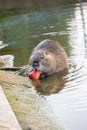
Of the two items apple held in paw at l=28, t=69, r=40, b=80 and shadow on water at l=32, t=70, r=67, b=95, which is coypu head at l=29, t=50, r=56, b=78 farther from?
shadow on water at l=32, t=70, r=67, b=95

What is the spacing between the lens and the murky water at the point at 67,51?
9477 mm

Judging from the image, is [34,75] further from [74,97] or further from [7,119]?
[7,119]

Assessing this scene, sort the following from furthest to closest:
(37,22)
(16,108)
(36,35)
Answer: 1. (37,22)
2. (36,35)
3. (16,108)

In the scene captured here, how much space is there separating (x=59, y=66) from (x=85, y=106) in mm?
4647

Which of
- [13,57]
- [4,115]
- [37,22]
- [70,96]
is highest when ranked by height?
[4,115]

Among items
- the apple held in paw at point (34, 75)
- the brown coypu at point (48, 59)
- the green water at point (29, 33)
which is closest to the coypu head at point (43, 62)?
the brown coypu at point (48, 59)

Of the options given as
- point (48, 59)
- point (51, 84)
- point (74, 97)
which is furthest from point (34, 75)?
point (74, 97)

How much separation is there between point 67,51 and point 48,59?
140 inches

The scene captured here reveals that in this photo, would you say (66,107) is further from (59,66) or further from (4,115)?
(59,66)

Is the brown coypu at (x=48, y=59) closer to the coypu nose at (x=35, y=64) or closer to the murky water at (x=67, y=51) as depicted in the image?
the coypu nose at (x=35, y=64)

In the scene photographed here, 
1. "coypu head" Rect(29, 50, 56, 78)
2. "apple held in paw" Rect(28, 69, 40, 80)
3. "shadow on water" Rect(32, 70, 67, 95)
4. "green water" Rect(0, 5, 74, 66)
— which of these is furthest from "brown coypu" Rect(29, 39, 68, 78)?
"green water" Rect(0, 5, 74, 66)

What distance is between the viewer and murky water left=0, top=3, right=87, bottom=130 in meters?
9.48

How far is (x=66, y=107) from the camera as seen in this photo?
31.9 ft

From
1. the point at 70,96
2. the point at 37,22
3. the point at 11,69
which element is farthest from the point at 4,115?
the point at 37,22
